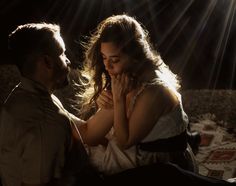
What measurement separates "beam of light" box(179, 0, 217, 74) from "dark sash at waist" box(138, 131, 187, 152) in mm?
4158

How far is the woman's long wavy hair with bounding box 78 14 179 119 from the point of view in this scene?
2658 millimetres

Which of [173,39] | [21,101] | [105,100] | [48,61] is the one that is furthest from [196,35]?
[21,101]

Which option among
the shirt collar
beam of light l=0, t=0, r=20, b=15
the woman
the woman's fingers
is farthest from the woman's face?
beam of light l=0, t=0, r=20, b=15

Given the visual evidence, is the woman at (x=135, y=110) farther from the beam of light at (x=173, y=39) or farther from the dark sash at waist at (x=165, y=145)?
the beam of light at (x=173, y=39)

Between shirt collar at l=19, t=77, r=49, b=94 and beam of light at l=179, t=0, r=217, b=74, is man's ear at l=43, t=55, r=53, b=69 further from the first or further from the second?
beam of light at l=179, t=0, r=217, b=74

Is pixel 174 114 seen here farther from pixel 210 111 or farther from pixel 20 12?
pixel 20 12

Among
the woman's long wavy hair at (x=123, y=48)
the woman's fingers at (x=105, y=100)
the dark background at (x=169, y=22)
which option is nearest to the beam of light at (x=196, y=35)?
the dark background at (x=169, y=22)

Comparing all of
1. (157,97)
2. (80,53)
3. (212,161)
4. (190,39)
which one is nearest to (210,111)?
(212,161)

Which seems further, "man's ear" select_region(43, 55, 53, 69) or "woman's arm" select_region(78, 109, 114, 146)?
"woman's arm" select_region(78, 109, 114, 146)

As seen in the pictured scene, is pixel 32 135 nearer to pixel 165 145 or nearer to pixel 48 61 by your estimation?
pixel 48 61

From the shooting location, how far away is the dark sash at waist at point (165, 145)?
2.60m

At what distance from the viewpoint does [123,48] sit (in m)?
2.64

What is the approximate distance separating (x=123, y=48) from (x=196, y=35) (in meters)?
4.52

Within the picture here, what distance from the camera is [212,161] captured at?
→ 13.0 ft
